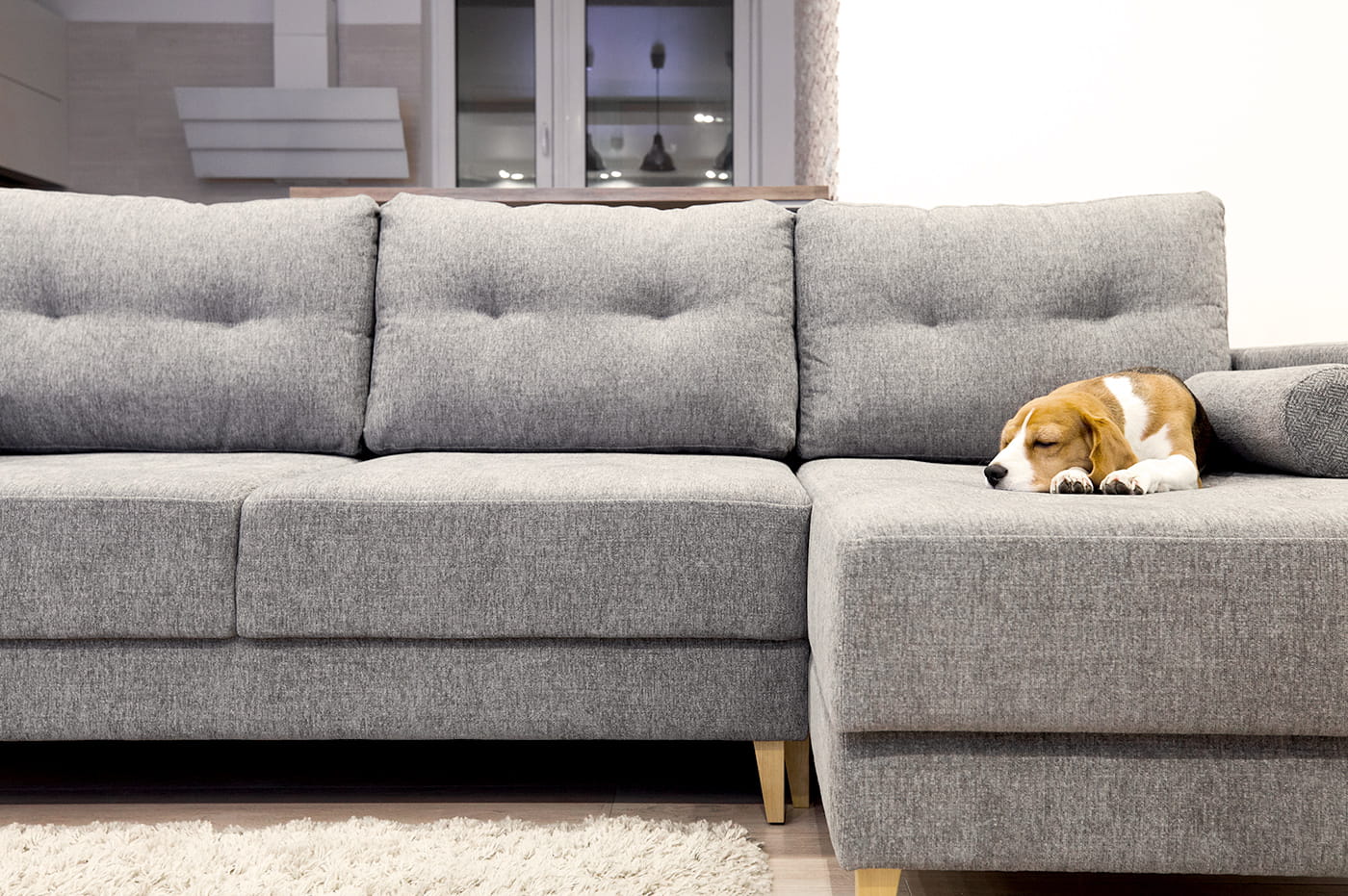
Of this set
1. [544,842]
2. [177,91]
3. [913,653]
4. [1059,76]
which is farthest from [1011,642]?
[177,91]

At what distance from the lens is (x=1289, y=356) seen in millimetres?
1566

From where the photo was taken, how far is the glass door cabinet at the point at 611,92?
503cm

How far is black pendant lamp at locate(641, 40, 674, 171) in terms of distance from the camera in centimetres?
516

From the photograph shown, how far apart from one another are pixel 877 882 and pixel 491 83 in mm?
4948

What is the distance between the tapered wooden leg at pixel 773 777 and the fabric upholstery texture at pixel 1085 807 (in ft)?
1.05

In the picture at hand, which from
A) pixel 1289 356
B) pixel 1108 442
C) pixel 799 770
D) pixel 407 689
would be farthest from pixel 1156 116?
pixel 407 689

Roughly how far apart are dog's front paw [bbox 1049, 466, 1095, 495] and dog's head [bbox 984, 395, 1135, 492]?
0.04m

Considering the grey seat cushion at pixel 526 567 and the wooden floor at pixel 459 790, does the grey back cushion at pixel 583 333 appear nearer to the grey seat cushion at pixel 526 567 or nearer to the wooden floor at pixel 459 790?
the grey seat cushion at pixel 526 567

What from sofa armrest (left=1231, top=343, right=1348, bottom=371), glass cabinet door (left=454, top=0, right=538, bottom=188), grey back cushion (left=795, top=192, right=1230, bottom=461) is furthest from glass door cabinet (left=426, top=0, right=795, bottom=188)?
sofa armrest (left=1231, top=343, right=1348, bottom=371)

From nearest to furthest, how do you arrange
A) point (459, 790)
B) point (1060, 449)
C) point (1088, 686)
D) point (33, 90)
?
point (1088, 686), point (1060, 449), point (459, 790), point (33, 90)

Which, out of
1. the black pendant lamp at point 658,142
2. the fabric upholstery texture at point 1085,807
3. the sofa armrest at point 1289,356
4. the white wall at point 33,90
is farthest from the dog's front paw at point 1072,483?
the white wall at point 33,90

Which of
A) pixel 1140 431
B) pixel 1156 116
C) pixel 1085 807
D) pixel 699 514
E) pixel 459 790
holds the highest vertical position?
pixel 1156 116

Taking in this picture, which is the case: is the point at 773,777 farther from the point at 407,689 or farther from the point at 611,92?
the point at 611,92

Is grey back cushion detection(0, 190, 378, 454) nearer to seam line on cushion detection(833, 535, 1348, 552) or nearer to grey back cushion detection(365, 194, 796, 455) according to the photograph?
grey back cushion detection(365, 194, 796, 455)
